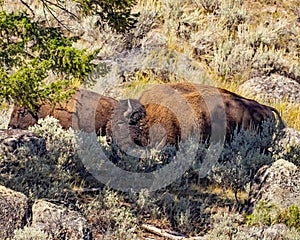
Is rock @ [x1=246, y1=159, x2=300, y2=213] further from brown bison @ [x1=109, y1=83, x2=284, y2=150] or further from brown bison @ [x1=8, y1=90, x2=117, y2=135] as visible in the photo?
brown bison @ [x1=8, y1=90, x2=117, y2=135]

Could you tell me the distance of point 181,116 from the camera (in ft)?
29.7

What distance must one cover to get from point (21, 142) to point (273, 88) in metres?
6.70

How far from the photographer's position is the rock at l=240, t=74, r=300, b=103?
40.5 feet

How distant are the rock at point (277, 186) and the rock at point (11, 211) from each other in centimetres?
282

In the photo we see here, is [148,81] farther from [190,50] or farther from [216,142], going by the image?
[216,142]

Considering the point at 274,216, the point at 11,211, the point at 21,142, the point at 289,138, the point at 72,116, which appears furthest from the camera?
the point at 289,138

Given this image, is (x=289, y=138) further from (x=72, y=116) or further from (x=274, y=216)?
(x=72, y=116)

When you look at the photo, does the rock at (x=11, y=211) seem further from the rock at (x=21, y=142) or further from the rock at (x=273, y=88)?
the rock at (x=273, y=88)

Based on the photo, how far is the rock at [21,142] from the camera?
7.38 meters

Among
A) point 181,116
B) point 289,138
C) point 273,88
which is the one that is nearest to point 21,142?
point 181,116

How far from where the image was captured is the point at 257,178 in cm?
782

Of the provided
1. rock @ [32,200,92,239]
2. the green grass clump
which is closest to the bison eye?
rock @ [32,200,92,239]

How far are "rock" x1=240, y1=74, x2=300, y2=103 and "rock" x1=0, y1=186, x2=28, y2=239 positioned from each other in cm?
705

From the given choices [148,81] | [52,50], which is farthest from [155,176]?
[148,81]
